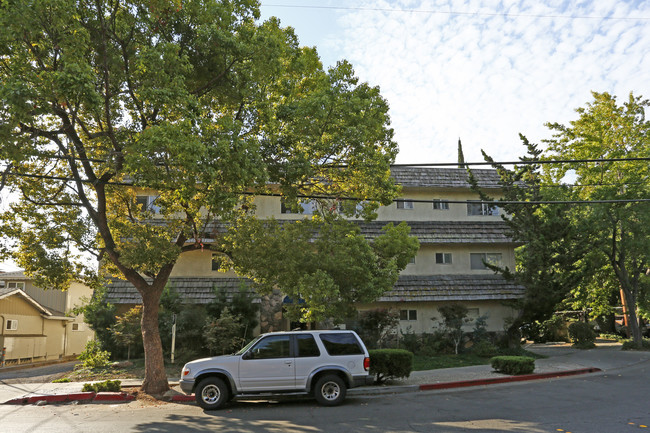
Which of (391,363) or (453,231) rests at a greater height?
(453,231)

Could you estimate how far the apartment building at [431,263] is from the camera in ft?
77.5

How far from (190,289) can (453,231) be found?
14127mm

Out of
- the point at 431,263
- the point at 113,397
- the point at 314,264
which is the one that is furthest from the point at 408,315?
the point at 113,397

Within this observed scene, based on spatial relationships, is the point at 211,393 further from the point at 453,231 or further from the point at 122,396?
the point at 453,231

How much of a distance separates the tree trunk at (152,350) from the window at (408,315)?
45.2 feet

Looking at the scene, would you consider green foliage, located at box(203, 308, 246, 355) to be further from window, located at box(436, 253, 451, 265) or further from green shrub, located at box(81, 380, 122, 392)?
window, located at box(436, 253, 451, 265)

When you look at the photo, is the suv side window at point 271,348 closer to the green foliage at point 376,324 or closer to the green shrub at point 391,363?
the green shrub at point 391,363

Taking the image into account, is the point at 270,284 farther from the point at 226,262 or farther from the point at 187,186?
the point at 187,186

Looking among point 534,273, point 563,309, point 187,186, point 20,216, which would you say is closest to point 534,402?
point 187,186

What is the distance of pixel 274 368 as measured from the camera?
1162 centimetres

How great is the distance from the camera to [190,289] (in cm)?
2317

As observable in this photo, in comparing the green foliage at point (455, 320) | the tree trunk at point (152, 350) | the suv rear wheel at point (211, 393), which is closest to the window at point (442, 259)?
the green foliage at point (455, 320)

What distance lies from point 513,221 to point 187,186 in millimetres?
17425

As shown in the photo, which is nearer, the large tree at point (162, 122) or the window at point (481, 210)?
the large tree at point (162, 122)
